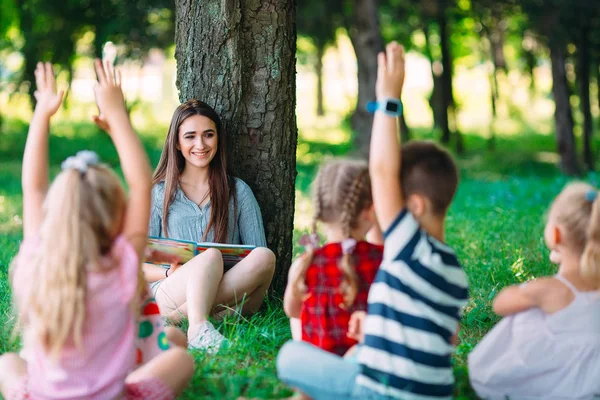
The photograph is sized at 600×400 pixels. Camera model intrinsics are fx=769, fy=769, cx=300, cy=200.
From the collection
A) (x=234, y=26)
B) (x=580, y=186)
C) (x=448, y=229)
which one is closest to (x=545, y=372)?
(x=580, y=186)

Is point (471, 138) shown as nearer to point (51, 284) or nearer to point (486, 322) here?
point (486, 322)

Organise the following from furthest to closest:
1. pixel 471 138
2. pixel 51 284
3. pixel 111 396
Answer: pixel 471 138, pixel 111 396, pixel 51 284

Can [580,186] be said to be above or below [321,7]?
below

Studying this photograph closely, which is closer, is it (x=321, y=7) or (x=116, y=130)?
(x=116, y=130)

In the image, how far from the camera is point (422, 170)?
110 inches

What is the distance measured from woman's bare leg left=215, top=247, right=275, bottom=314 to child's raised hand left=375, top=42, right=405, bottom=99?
63.7 inches

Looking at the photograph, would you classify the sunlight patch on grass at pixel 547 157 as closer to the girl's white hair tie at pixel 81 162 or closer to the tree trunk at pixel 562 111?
the tree trunk at pixel 562 111

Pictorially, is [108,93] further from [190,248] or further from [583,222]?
[583,222]

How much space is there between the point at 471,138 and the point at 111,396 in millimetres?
20977

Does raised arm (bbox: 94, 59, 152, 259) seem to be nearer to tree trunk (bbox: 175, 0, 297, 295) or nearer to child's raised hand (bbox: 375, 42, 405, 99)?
child's raised hand (bbox: 375, 42, 405, 99)

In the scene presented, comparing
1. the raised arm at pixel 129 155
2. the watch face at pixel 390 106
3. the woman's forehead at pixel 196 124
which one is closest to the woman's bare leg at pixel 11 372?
the raised arm at pixel 129 155

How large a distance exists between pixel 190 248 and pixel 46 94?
4.56 feet

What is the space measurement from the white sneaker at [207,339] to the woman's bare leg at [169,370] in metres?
0.73

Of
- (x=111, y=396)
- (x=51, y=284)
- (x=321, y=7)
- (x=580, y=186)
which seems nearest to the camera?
(x=51, y=284)
